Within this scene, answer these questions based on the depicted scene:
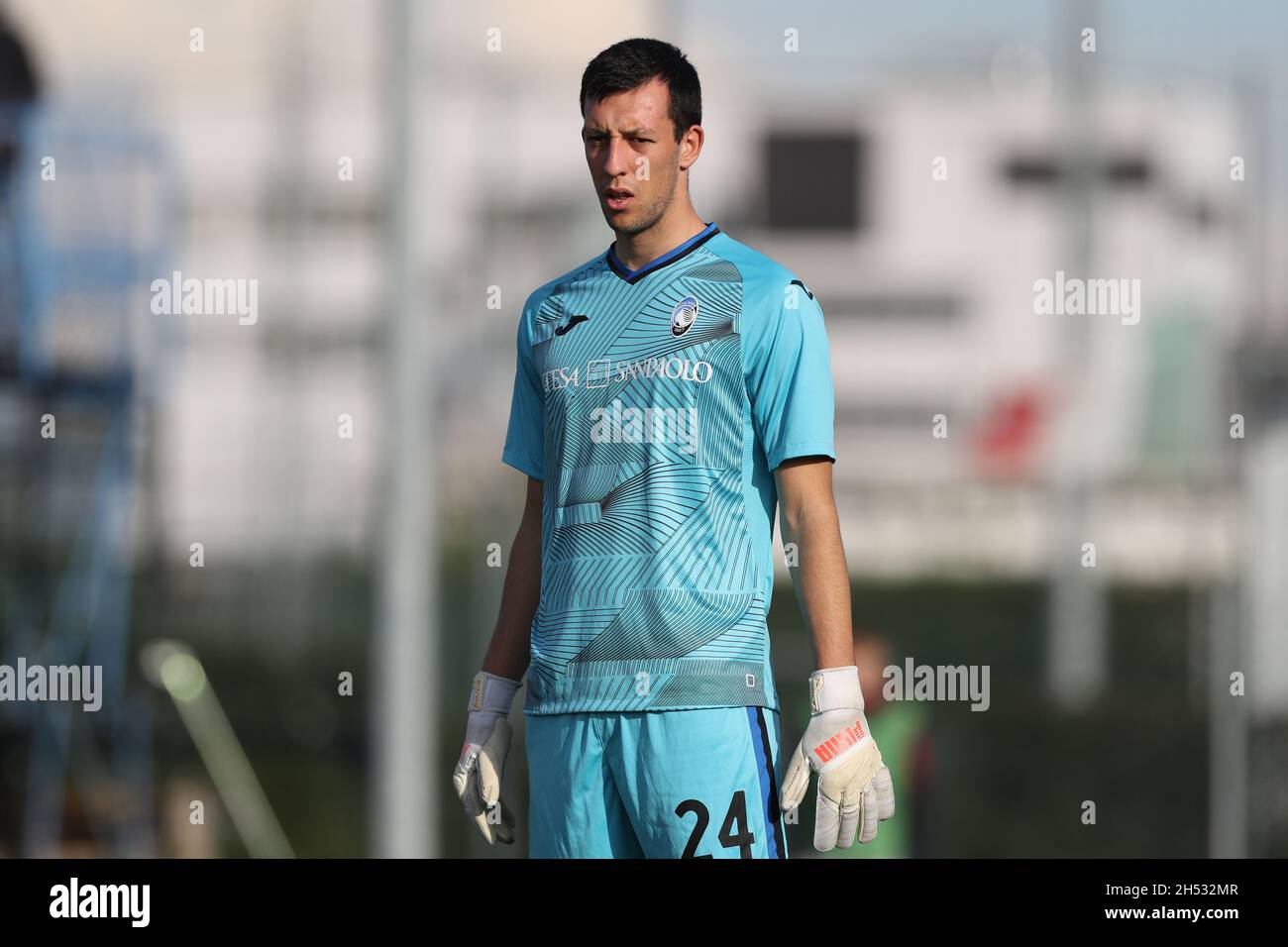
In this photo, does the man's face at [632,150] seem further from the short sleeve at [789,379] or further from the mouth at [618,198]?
the short sleeve at [789,379]

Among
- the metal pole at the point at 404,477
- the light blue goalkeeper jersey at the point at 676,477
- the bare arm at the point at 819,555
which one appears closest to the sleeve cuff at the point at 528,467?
the light blue goalkeeper jersey at the point at 676,477

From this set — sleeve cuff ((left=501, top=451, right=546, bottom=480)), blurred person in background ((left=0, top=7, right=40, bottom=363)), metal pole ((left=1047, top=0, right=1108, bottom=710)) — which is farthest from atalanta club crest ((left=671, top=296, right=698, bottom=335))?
metal pole ((left=1047, top=0, right=1108, bottom=710))

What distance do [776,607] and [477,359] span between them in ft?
9.43

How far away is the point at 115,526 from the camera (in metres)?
11.4

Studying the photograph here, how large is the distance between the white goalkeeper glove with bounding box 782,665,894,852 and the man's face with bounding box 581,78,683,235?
0.88m

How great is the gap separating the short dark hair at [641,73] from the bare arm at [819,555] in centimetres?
64

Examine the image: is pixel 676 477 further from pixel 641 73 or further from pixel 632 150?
pixel 641 73

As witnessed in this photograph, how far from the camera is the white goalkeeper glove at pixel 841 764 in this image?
3.31 m

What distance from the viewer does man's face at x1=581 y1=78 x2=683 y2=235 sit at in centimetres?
333

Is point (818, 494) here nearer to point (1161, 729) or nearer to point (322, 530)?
point (1161, 729)

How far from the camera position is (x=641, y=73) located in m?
3.34

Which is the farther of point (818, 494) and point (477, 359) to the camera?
point (477, 359)
